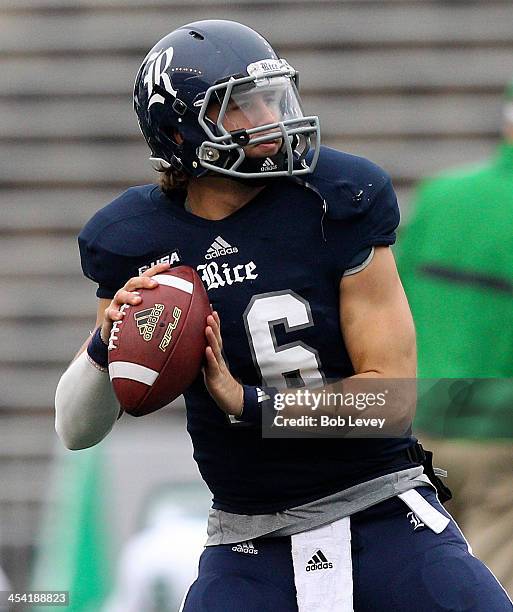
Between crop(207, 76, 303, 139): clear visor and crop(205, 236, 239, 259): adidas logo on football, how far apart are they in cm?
22

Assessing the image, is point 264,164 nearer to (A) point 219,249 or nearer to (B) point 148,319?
(A) point 219,249

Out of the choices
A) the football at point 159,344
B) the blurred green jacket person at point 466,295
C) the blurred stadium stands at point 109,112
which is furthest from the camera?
the blurred stadium stands at point 109,112

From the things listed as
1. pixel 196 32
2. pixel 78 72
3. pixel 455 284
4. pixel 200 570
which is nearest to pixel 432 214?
pixel 455 284

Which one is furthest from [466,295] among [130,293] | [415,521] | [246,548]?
[130,293]

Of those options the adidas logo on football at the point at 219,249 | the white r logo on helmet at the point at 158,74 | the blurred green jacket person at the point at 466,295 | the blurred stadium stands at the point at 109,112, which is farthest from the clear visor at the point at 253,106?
the blurred stadium stands at the point at 109,112

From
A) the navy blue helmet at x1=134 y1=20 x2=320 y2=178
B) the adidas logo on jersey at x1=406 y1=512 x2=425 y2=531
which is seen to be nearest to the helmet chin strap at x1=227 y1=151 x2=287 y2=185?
→ the navy blue helmet at x1=134 y1=20 x2=320 y2=178

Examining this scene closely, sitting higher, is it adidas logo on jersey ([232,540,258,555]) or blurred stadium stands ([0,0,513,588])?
adidas logo on jersey ([232,540,258,555])

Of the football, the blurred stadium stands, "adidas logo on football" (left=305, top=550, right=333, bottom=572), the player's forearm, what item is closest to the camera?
the football

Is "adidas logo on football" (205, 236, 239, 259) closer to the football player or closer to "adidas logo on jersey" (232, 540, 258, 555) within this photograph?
the football player

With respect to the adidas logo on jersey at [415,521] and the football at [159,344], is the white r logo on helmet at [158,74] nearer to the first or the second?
the football at [159,344]

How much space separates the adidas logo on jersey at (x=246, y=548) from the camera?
8.39 ft

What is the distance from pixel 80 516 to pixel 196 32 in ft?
7.34

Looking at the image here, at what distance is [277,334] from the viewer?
8.20 ft

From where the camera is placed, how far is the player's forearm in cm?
259
